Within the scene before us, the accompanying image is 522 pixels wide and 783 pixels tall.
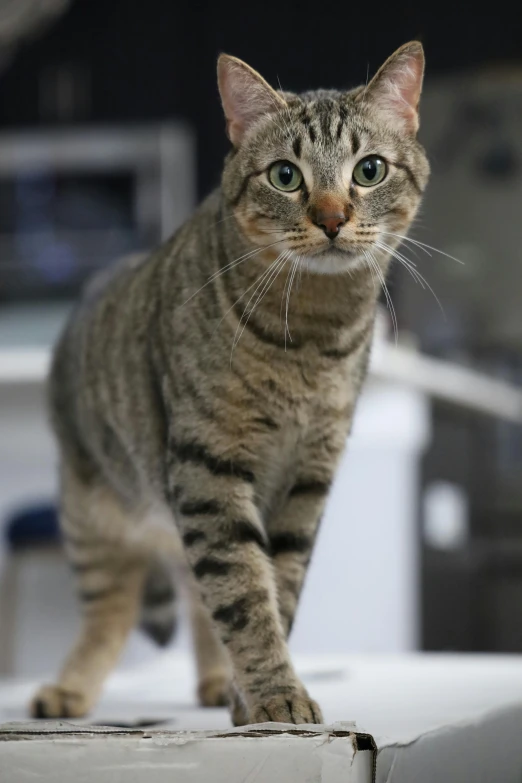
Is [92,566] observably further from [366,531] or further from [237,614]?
[366,531]

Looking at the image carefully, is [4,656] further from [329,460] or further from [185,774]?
[185,774]

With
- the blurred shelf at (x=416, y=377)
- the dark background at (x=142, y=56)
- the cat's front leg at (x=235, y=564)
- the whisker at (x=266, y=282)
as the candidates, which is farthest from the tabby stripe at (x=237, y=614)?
the dark background at (x=142, y=56)

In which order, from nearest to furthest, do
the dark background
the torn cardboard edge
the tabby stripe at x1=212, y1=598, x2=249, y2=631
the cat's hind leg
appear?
the torn cardboard edge < the tabby stripe at x1=212, y1=598, x2=249, y2=631 < the cat's hind leg < the dark background

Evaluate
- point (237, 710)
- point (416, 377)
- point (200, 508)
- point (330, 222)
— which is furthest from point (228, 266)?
point (416, 377)

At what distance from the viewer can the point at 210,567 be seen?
3.49ft

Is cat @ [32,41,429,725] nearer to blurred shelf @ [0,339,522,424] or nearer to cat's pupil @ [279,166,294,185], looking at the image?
cat's pupil @ [279,166,294,185]

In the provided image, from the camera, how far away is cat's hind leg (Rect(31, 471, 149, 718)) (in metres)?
1.50

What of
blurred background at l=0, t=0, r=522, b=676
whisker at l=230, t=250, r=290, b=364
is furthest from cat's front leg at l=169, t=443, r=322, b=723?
blurred background at l=0, t=0, r=522, b=676

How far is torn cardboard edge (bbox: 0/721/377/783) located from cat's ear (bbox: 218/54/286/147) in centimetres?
64

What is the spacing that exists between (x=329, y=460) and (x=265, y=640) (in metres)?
0.24

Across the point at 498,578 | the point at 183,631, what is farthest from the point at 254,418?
the point at 498,578

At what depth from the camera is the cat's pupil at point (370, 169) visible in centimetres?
103

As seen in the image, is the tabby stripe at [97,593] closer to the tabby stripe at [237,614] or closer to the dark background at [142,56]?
the tabby stripe at [237,614]

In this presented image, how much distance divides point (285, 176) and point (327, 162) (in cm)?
5
